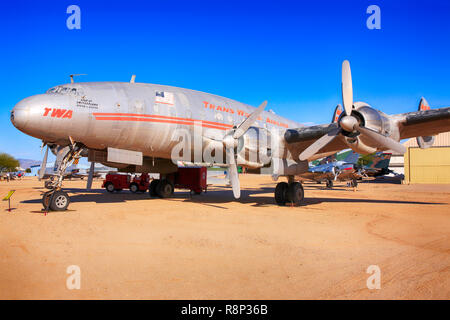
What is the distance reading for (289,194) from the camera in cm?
A: 1428

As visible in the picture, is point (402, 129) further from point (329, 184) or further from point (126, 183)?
point (329, 184)

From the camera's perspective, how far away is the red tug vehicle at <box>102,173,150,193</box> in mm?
24234

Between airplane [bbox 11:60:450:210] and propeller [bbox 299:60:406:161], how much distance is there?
0.04 m

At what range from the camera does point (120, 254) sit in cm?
549

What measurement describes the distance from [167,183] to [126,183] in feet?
26.5

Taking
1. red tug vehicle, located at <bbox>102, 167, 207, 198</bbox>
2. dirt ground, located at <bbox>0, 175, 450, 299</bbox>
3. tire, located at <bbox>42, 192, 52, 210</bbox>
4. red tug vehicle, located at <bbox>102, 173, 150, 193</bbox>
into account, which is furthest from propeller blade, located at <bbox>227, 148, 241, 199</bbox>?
red tug vehicle, located at <bbox>102, 173, 150, 193</bbox>

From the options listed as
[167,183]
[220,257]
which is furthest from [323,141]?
[167,183]

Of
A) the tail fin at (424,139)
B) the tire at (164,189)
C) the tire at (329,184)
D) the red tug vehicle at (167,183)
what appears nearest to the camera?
the tail fin at (424,139)

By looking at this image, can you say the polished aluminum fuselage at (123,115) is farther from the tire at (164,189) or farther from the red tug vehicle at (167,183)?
the red tug vehicle at (167,183)

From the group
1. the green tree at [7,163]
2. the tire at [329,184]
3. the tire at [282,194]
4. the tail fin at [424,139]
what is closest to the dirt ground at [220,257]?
the tire at [282,194]

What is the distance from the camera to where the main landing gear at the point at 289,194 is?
1427 centimetres
